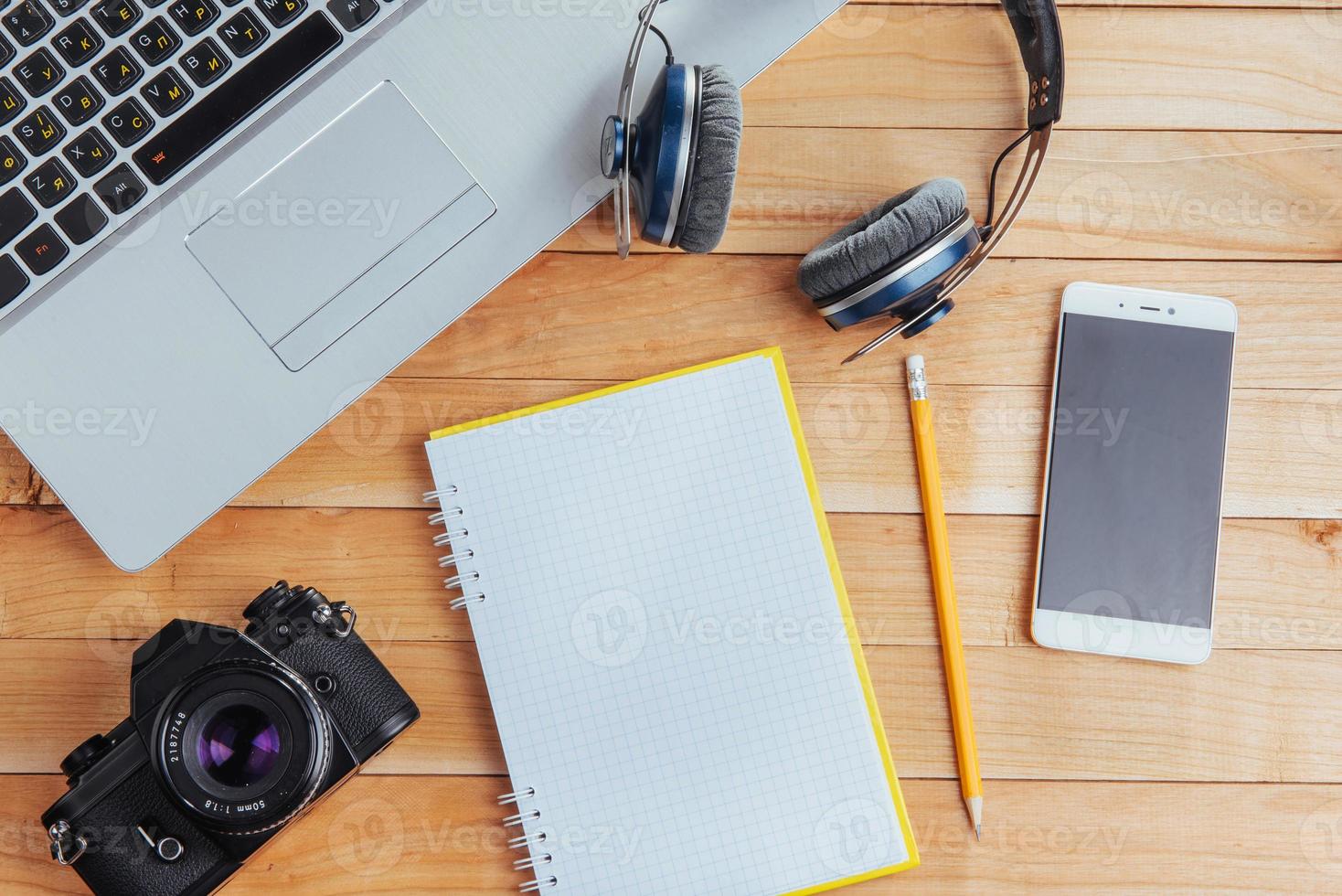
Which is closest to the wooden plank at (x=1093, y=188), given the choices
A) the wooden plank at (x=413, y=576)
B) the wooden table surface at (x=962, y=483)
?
the wooden table surface at (x=962, y=483)

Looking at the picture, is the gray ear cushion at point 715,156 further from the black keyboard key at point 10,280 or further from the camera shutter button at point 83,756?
the camera shutter button at point 83,756

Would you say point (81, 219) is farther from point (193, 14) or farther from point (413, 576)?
point (413, 576)

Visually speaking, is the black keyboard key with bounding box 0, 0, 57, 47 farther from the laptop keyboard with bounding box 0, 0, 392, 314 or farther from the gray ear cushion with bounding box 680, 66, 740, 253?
the gray ear cushion with bounding box 680, 66, 740, 253

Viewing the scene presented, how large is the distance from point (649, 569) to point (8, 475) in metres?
0.48

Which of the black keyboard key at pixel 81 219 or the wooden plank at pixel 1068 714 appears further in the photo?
the wooden plank at pixel 1068 714

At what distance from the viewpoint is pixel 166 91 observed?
521 mm

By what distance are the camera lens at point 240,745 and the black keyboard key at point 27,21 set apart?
0.41 m

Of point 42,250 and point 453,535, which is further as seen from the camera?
point 453,535

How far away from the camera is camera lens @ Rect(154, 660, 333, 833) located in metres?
0.53

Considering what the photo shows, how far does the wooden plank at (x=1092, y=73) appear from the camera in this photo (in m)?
0.68

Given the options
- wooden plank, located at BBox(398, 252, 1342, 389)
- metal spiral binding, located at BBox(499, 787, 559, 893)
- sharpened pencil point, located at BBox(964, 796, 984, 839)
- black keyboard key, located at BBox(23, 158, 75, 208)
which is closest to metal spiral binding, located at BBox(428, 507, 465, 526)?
wooden plank, located at BBox(398, 252, 1342, 389)

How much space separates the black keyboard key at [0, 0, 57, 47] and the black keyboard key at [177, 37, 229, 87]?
0.25 feet

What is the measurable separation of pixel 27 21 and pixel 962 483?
0.67m

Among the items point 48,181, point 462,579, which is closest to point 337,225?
point 48,181
